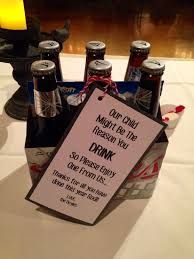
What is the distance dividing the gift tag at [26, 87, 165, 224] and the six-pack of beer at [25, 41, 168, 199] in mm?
19

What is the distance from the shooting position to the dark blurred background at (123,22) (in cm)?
225

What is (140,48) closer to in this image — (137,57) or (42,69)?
(137,57)

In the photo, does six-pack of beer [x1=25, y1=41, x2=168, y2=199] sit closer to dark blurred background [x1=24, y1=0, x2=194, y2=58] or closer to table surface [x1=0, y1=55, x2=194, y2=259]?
table surface [x1=0, y1=55, x2=194, y2=259]

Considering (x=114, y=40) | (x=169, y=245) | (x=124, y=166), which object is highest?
(x=124, y=166)

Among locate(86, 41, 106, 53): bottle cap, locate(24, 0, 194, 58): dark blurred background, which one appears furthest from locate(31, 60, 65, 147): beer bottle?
locate(24, 0, 194, 58): dark blurred background

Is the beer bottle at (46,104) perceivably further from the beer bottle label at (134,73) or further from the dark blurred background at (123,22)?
the dark blurred background at (123,22)

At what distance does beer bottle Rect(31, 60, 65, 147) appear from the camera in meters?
0.42

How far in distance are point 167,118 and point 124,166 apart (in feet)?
0.90

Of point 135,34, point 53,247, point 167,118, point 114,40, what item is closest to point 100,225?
point 53,247

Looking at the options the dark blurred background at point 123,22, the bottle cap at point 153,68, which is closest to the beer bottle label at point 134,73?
the bottle cap at point 153,68

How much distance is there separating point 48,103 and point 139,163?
160 mm

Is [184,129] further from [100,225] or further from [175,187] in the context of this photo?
[100,225]

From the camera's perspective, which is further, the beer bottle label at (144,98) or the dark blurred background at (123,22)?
the dark blurred background at (123,22)

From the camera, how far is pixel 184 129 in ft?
2.26
